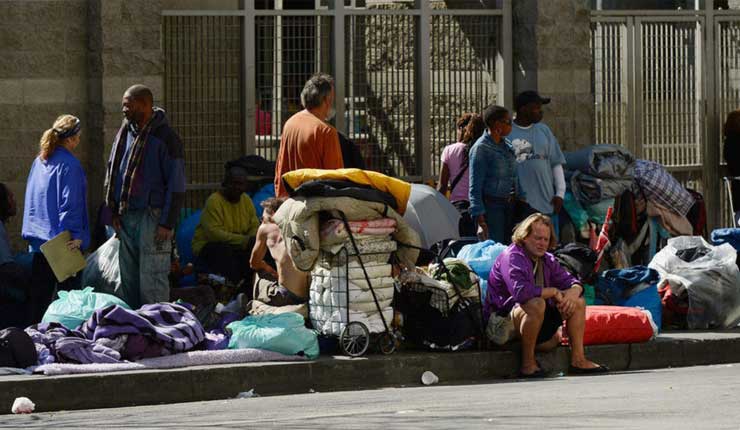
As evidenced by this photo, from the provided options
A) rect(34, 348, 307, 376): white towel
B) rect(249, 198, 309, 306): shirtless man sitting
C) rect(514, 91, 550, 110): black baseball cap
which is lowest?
rect(34, 348, 307, 376): white towel

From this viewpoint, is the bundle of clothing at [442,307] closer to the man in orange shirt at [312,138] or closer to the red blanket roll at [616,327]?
the red blanket roll at [616,327]

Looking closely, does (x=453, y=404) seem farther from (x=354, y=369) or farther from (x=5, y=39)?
(x=5, y=39)

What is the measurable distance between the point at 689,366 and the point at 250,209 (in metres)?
3.67

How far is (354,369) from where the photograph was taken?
446 inches

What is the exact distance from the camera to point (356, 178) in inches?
456

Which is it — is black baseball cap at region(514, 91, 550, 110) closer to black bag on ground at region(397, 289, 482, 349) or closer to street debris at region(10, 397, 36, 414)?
black bag on ground at region(397, 289, 482, 349)

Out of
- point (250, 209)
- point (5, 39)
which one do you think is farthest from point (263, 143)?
point (5, 39)

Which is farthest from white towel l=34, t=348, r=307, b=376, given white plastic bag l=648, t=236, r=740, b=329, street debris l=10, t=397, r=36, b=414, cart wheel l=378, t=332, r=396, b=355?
white plastic bag l=648, t=236, r=740, b=329

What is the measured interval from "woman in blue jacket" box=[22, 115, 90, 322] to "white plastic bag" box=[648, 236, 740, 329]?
4.59 metres

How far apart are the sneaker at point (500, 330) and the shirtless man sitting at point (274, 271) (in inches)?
50.9

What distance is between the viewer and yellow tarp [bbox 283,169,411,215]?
11555 mm

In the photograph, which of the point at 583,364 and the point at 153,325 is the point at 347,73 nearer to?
the point at 583,364

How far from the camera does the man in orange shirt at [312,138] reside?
12289 mm

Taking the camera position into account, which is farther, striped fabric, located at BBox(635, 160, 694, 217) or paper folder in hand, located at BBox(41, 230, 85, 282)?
striped fabric, located at BBox(635, 160, 694, 217)
